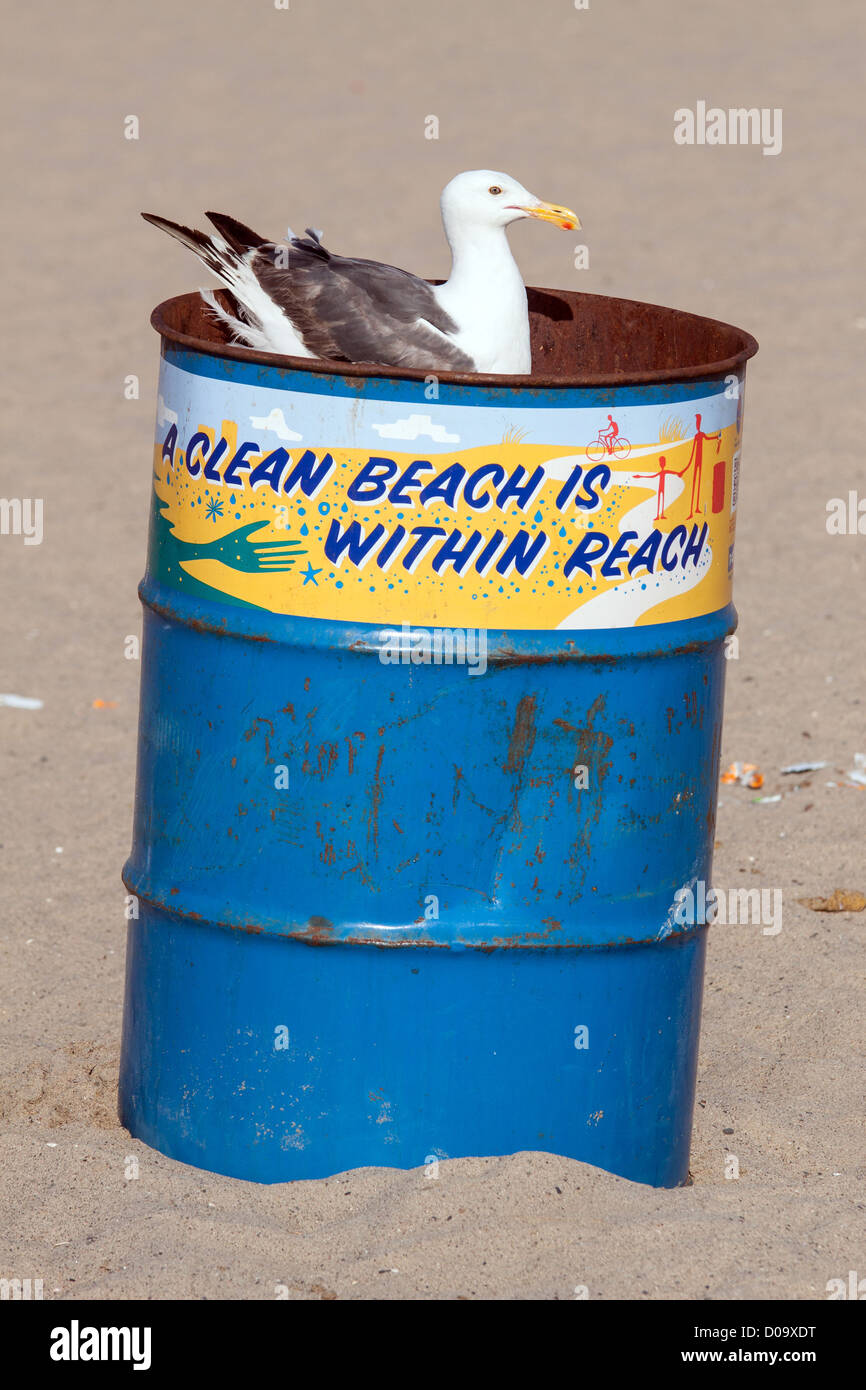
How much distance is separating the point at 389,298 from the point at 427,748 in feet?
3.17

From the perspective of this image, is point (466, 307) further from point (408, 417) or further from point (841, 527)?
point (841, 527)

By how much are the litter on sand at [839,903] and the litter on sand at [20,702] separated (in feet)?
8.29

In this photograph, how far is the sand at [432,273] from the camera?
3.21 metres

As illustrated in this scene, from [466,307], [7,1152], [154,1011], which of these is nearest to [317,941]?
[154,1011]

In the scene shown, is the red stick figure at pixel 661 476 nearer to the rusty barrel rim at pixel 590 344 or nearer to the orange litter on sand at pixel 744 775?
the rusty barrel rim at pixel 590 344

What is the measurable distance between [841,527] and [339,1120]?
4.88 meters

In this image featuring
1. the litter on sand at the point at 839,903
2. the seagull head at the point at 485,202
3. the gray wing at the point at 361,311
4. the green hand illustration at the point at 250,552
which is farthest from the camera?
the litter on sand at the point at 839,903

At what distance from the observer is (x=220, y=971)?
3.34 meters

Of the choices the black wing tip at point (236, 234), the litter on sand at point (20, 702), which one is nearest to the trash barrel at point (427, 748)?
the black wing tip at point (236, 234)

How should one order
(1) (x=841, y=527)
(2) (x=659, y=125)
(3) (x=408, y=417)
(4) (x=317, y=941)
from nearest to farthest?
1. (3) (x=408, y=417)
2. (4) (x=317, y=941)
3. (1) (x=841, y=527)
4. (2) (x=659, y=125)

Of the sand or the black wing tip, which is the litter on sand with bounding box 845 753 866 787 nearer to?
the sand

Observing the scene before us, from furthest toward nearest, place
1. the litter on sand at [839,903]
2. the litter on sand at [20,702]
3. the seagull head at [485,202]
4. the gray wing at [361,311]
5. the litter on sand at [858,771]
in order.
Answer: the litter on sand at [20,702], the litter on sand at [858,771], the litter on sand at [839,903], the seagull head at [485,202], the gray wing at [361,311]

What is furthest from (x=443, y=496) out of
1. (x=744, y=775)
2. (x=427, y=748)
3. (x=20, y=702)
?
(x=20, y=702)

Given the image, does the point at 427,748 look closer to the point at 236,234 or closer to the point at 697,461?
the point at 697,461
